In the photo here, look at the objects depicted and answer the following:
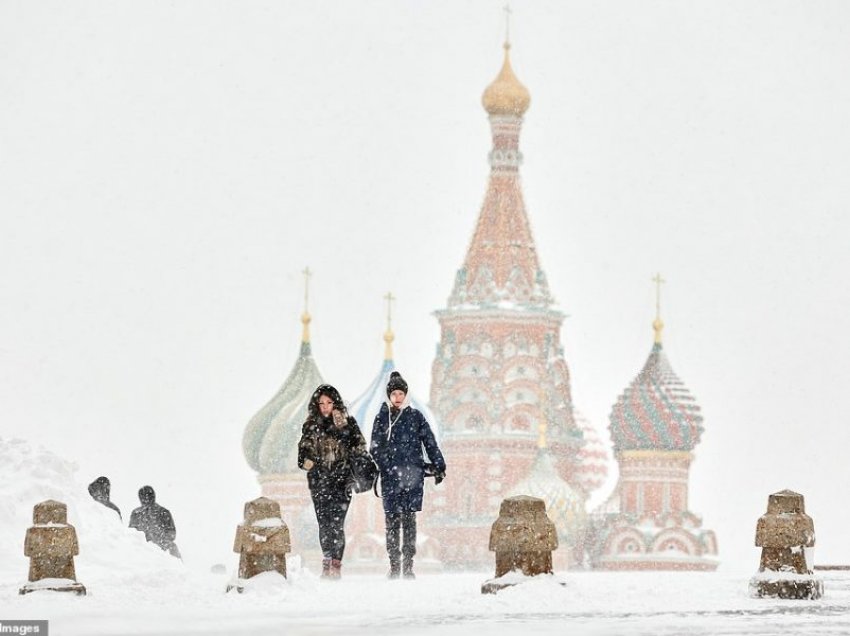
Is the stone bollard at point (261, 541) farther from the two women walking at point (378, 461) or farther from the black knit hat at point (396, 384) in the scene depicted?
the black knit hat at point (396, 384)

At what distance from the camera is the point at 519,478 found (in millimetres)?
73500

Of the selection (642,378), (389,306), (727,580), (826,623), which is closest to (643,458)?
(642,378)

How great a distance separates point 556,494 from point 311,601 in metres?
56.3

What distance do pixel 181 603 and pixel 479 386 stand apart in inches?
2317

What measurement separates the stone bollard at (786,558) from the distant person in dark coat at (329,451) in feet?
8.38

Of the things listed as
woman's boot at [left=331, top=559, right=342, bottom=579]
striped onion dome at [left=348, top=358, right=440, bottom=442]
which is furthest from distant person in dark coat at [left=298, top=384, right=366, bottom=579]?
striped onion dome at [left=348, top=358, right=440, bottom=442]

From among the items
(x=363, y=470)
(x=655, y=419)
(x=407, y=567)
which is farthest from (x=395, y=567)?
(x=655, y=419)

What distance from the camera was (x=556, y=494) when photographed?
7075 cm

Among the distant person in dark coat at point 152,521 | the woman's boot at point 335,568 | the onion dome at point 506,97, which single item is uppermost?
the onion dome at point 506,97

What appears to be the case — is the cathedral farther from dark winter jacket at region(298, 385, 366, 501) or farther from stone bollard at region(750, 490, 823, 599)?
stone bollard at region(750, 490, 823, 599)

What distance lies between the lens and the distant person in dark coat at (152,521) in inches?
808

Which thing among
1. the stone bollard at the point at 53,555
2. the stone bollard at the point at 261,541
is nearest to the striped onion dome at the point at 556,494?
the stone bollard at the point at 261,541

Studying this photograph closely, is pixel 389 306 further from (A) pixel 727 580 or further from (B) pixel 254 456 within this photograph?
(A) pixel 727 580

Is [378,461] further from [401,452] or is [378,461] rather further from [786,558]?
[786,558]
